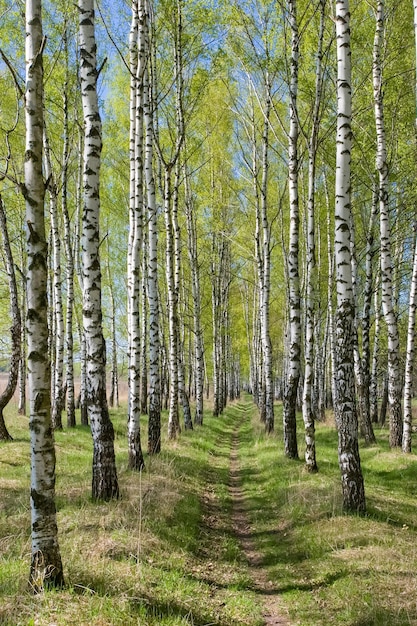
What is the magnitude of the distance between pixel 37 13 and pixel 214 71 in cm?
1061

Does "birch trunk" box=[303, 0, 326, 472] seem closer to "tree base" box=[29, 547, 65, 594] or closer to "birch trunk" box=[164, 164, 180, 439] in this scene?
"birch trunk" box=[164, 164, 180, 439]

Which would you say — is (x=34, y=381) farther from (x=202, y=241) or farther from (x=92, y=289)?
(x=202, y=241)

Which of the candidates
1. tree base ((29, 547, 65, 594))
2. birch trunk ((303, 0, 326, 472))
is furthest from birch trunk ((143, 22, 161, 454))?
tree base ((29, 547, 65, 594))

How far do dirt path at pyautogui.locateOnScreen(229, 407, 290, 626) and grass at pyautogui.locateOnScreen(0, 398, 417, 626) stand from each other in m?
0.08

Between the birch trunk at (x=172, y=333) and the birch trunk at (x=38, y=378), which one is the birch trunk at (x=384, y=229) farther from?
the birch trunk at (x=38, y=378)

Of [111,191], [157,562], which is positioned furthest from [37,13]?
[111,191]

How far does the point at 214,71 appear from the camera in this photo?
14.0m

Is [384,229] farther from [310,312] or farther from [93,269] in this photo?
[93,269]

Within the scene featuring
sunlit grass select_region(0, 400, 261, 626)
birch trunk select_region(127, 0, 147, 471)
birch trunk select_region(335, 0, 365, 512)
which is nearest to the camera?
sunlit grass select_region(0, 400, 261, 626)

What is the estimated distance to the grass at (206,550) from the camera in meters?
4.26

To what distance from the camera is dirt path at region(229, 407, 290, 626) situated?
15.7 feet

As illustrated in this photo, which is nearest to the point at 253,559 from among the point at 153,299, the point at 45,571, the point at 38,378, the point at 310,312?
the point at 45,571

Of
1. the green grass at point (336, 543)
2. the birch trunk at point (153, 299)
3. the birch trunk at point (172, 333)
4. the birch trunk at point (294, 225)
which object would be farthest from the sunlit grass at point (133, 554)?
the birch trunk at point (172, 333)

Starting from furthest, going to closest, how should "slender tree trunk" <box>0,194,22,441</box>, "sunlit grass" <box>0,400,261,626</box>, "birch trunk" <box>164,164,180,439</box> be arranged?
"birch trunk" <box>164,164,180,439</box> → "slender tree trunk" <box>0,194,22,441</box> → "sunlit grass" <box>0,400,261,626</box>
